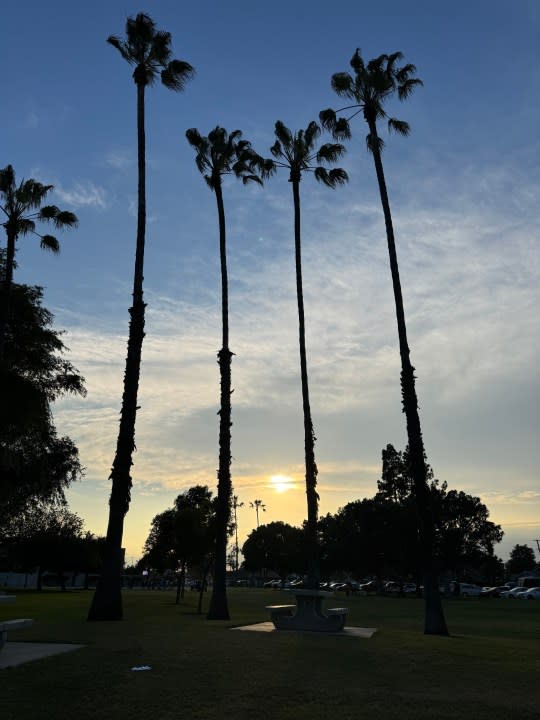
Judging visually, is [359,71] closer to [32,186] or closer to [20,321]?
[32,186]

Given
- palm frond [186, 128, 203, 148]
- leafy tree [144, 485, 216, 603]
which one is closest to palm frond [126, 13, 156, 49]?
palm frond [186, 128, 203, 148]

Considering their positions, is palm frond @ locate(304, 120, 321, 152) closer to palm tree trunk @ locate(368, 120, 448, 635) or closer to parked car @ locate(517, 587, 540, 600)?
palm tree trunk @ locate(368, 120, 448, 635)

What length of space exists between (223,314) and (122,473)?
1016cm

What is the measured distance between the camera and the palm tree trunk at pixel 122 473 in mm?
19328

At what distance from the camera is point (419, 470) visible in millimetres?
20359

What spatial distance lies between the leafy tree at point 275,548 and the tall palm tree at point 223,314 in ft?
347

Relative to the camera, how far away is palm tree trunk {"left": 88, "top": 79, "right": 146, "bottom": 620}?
63.4ft

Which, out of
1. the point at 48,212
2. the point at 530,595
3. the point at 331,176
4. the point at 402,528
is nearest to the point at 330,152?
the point at 331,176

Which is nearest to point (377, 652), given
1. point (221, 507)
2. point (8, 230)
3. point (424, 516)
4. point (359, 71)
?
point (424, 516)

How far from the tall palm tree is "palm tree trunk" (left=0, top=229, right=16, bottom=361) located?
377 inches

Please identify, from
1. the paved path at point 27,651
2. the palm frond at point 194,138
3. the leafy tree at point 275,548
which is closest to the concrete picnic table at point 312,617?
the paved path at point 27,651

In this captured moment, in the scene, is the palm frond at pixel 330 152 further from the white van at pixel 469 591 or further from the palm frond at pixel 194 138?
the white van at pixel 469 591

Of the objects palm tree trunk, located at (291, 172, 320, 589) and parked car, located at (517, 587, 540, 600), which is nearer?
palm tree trunk, located at (291, 172, 320, 589)

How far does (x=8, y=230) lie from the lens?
3131 centimetres
